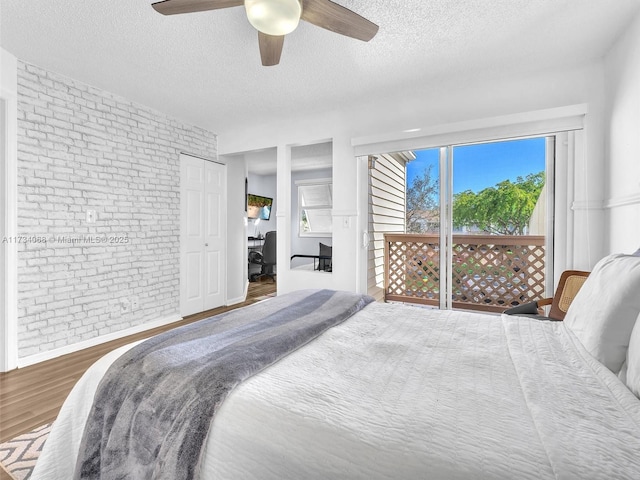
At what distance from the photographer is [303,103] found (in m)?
3.35

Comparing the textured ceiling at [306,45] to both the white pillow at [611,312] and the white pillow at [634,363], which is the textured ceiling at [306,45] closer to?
the white pillow at [611,312]

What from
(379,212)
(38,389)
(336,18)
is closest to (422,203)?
(379,212)

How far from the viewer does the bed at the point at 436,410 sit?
0.68 meters

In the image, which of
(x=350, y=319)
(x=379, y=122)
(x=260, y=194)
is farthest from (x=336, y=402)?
(x=260, y=194)

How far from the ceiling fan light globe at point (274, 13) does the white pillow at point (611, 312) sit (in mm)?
1832

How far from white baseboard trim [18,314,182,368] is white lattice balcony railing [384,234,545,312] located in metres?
2.80

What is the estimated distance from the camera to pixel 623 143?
7.06ft

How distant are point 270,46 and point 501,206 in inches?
93.1

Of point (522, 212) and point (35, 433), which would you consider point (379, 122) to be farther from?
point (35, 433)

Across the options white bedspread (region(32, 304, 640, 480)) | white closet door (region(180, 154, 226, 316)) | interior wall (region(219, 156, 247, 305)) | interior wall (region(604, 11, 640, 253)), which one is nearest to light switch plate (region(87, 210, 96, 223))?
white closet door (region(180, 154, 226, 316))

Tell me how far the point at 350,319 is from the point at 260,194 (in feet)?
20.1

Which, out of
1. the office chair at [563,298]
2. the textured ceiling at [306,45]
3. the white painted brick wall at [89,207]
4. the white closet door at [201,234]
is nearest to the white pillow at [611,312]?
the office chair at [563,298]

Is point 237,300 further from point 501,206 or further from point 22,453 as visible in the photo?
point 501,206

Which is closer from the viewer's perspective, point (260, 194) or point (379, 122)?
point (379, 122)
